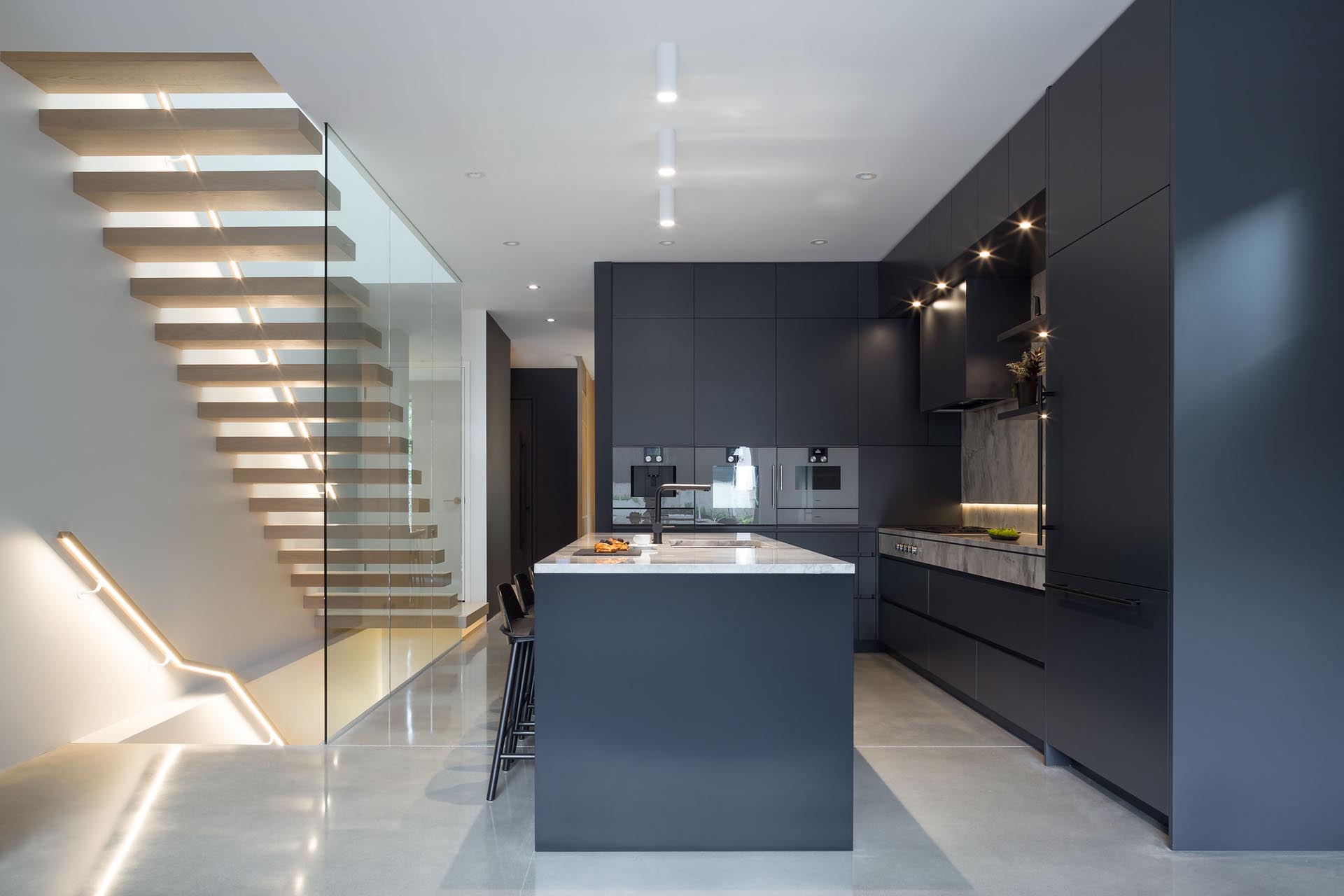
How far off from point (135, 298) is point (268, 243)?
866 mm

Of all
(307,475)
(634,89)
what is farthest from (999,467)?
(307,475)

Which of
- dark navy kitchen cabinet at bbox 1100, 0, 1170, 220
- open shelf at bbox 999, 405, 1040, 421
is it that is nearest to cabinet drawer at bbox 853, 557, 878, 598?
open shelf at bbox 999, 405, 1040, 421

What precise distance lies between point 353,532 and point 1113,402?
3458 millimetres

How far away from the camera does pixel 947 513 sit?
6496 mm

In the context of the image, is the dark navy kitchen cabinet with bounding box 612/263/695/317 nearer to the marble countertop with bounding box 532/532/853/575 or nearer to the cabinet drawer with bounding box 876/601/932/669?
the cabinet drawer with bounding box 876/601/932/669

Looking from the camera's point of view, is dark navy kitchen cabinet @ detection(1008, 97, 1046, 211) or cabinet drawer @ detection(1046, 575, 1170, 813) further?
dark navy kitchen cabinet @ detection(1008, 97, 1046, 211)

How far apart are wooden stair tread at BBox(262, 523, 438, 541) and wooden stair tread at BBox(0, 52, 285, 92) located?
6.42 feet

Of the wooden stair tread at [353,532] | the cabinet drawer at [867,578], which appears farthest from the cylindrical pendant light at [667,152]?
the cabinet drawer at [867,578]

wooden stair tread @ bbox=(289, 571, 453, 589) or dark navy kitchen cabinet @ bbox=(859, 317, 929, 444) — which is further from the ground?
dark navy kitchen cabinet @ bbox=(859, 317, 929, 444)

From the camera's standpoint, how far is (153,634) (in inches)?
189

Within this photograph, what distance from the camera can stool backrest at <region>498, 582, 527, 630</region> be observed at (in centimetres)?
359

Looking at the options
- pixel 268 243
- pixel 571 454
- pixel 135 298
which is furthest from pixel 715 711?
pixel 571 454

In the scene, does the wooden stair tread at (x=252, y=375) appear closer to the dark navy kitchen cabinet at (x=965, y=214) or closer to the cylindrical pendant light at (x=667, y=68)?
the cylindrical pendant light at (x=667, y=68)

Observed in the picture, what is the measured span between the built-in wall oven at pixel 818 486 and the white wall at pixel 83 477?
3.64 m
